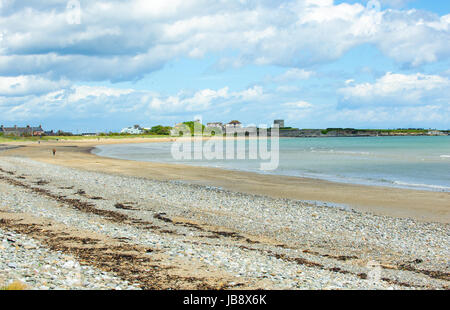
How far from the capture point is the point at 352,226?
13.0 meters

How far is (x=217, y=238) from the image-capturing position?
36.3 feet

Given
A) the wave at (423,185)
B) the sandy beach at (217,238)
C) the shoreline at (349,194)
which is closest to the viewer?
the sandy beach at (217,238)

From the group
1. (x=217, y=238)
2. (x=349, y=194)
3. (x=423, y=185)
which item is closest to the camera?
(x=217, y=238)

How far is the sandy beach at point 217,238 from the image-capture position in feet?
23.5

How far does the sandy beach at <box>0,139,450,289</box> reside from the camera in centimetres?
716

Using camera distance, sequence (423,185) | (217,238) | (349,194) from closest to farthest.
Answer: (217,238)
(349,194)
(423,185)

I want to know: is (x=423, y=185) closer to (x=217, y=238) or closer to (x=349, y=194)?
(x=349, y=194)

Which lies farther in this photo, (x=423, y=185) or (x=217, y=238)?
(x=423, y=185)

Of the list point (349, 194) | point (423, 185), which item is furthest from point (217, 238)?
point (423, 185)

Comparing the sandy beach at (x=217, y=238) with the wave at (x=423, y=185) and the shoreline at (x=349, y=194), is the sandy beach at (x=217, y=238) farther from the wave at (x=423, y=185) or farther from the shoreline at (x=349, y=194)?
the wave at (x=423, y=185)

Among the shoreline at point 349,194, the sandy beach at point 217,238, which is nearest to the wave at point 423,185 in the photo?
the shoreline at point 349,194
